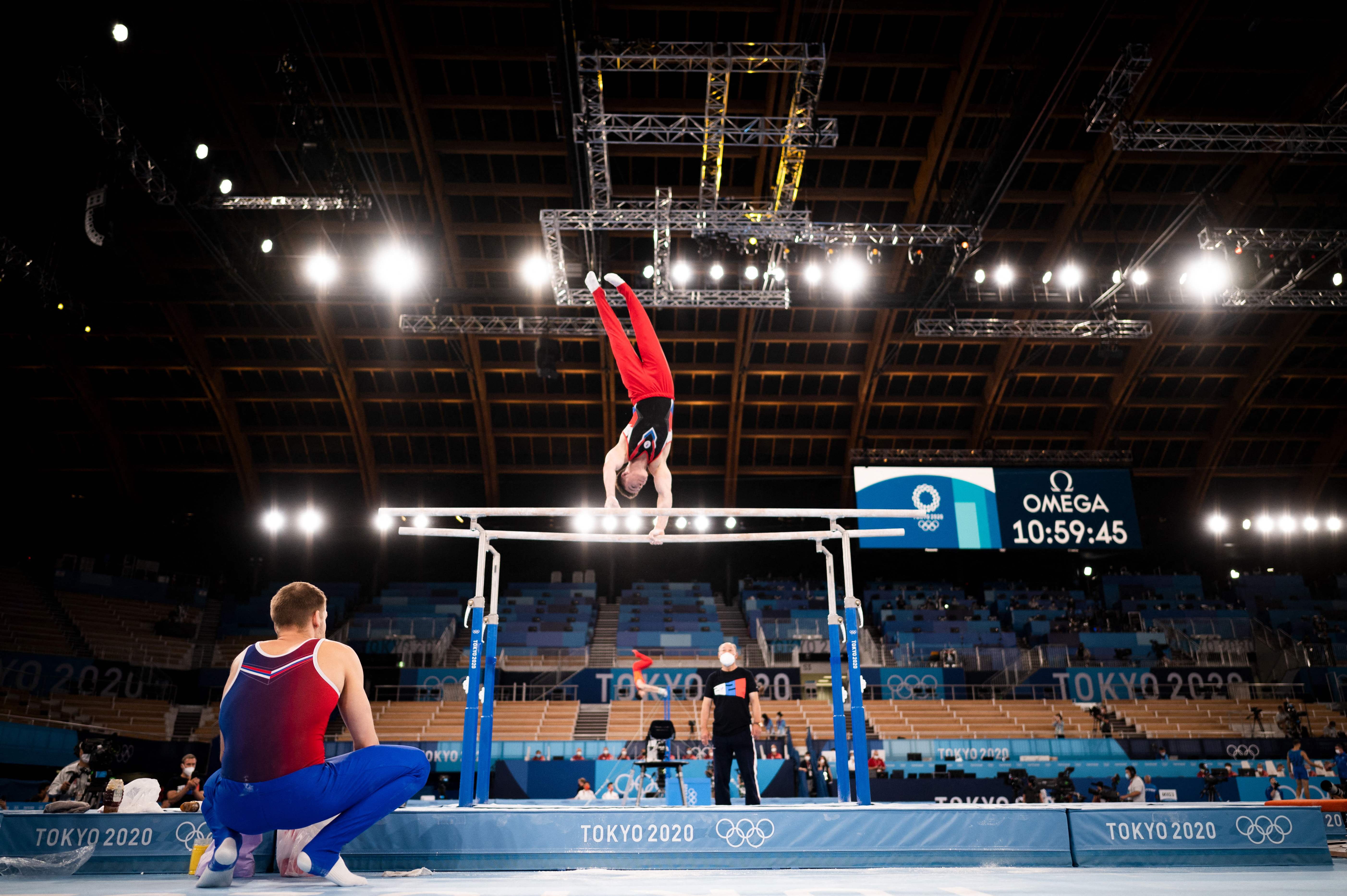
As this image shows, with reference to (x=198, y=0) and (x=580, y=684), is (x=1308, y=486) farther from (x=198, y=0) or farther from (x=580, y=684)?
(x=198, y=0)

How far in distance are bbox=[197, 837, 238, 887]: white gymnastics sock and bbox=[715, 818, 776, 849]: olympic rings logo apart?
298 centimetres

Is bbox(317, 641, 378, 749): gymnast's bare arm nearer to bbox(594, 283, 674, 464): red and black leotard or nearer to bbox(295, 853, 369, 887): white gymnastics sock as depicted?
bbox(295, 853, 369, 887): white gymnastics sock

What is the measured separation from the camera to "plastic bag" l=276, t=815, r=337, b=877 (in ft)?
13.0

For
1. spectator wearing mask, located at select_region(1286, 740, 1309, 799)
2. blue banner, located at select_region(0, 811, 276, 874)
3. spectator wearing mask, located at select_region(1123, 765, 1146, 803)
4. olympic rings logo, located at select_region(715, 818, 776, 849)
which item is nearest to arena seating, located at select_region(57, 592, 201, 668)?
blue banner, located at select_region(0, 811, 276, 874)

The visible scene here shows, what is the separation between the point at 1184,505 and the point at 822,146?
845 inches

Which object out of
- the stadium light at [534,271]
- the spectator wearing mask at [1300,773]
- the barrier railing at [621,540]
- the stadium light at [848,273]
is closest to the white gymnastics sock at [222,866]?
the barrier railing at [621,540]

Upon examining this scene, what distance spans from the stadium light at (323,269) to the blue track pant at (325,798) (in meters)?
14.5

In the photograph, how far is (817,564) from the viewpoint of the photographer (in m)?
28.3

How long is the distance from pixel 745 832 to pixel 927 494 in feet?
60.1

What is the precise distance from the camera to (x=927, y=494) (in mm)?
22266

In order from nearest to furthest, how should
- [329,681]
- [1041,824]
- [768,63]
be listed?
[329,681] < [1041,824] < [768,63]

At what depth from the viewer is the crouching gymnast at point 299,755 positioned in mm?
3264

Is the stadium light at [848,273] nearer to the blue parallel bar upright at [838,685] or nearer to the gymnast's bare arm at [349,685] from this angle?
the blue parallel bar upright at [838,685]

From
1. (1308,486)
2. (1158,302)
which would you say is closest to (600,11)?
(1158,302)
